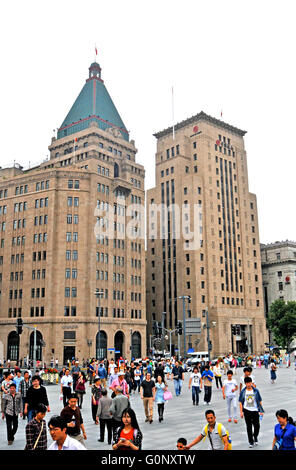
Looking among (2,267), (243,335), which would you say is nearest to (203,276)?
(243,335)

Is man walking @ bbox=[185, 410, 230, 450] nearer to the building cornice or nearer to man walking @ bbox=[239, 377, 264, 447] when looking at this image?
man walking @ bbox=[239, 377, 264, 447]

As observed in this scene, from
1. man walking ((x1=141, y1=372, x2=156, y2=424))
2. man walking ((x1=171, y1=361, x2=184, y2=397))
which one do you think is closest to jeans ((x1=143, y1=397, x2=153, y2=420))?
man walking ((x1=141, y1=372, x2=156, y2=424))

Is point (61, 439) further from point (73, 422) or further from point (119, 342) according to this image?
point (119, 342)

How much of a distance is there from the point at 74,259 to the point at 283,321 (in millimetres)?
38621

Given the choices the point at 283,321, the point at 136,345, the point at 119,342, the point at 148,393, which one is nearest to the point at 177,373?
the point at 148,393

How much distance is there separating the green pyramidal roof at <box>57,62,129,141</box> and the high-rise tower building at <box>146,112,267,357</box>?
1588 centimetres

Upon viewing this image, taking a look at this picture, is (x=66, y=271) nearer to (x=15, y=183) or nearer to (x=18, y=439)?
(x=15, y=183)

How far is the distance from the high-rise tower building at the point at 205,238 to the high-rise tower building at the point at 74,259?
13804mm

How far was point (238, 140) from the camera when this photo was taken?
10231cm

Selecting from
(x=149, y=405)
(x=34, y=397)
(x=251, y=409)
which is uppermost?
(x=34, y=397)

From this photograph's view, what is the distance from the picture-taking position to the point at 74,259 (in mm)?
68062

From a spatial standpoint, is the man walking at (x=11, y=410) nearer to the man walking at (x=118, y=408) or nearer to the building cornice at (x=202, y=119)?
the man walking at (x=118, y=408)

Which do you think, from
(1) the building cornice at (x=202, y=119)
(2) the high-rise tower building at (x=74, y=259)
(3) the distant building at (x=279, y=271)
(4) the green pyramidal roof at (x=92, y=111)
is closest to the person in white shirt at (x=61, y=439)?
(2) the high-rise tower building at (x=74, y=259)

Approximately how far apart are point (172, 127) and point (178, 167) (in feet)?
38.9
